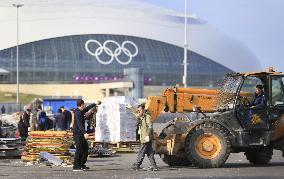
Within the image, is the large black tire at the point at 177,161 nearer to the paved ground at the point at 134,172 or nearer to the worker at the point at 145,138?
the paved ground at the point at 134,172

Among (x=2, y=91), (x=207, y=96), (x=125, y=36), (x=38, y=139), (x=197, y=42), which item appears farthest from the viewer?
(x=197, y=42)

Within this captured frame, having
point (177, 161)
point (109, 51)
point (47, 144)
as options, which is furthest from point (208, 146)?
point (109, 51)

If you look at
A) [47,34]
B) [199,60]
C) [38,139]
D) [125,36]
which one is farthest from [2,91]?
[38,139]

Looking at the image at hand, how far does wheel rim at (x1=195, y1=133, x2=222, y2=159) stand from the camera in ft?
49.9

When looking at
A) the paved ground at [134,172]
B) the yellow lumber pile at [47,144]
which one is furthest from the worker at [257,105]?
the yellow lumber pile at [47,144]

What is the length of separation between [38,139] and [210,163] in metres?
4.50

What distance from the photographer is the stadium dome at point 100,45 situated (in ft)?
268

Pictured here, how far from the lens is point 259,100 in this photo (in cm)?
1565

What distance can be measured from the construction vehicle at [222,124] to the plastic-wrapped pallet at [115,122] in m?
3.93

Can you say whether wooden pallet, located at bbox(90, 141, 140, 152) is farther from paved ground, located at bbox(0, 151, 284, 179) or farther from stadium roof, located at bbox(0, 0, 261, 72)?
Answer: stadium roof, located at bbox(0, 0, 261, 72)

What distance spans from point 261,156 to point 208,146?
1.60 metres

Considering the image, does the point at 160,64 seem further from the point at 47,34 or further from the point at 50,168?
the point at 50,168

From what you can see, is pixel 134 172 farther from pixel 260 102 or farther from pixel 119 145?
pixel 119 145

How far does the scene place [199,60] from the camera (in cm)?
9031
